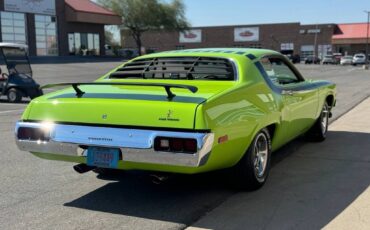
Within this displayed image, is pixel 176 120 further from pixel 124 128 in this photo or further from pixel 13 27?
pixel 13 27

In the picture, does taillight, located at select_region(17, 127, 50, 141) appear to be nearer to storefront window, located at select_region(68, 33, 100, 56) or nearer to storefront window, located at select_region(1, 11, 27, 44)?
storefront window, located at select_region(1, 11, 27, 44)

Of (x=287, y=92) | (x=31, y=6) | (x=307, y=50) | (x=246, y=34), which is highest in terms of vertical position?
(x=31, y=6)

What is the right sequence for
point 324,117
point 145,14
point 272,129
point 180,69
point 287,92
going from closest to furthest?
point 272,129, point 180,69, point 287,92, point 324,117, point 145,14

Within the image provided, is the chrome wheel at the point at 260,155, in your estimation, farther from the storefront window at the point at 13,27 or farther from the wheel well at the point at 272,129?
the storefront window at the point at 13,27

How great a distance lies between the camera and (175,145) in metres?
3.99

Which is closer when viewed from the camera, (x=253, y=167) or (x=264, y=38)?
(x=253, y=167)

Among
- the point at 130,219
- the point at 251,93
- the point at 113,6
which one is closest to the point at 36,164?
the point at 130,219

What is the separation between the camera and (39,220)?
163 inches

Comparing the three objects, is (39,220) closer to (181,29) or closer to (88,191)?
(88,191)

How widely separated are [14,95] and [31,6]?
33.1 m

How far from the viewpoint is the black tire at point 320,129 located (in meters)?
7.50

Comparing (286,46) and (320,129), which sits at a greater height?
(286,46)

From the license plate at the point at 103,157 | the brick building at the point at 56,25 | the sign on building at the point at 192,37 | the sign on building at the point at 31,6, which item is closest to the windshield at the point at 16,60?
the license plate at the point at 103,157

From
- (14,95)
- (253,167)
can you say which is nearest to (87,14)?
(14,95)
